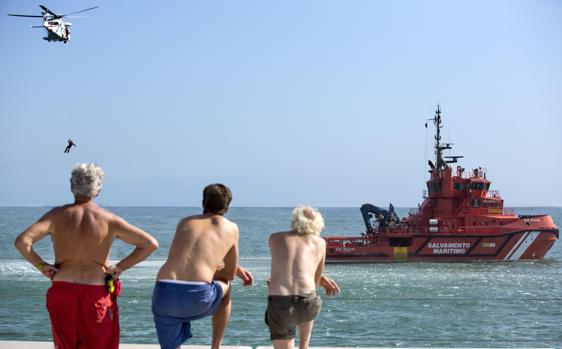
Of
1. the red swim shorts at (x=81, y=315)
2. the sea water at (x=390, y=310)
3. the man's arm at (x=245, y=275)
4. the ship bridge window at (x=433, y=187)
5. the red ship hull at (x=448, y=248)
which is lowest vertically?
the sea water at (x=390, y=310)

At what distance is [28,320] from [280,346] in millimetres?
12873

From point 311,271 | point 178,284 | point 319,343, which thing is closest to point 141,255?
point 178,284

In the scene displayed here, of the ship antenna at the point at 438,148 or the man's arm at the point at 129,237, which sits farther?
the ship antenna at the point at 438,148

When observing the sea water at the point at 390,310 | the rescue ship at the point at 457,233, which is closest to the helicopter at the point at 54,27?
the sea water at the point at 390,310

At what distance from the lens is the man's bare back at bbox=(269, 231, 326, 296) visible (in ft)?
15.9

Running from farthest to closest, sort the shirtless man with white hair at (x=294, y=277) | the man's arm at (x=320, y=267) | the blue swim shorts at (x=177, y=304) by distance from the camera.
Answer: the man's arm at (x=320, y=267), the shirtless man with white hair at (x=294, y=277), the blue swim shorts at (x=177, y=304)

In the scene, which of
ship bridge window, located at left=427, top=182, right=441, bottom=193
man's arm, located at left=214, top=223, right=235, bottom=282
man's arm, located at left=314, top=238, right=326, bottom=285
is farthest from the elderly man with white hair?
ship bridge window, located at left=427, top=182, right=441, bottom=193

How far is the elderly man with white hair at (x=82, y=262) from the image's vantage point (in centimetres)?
427

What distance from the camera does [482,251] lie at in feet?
109

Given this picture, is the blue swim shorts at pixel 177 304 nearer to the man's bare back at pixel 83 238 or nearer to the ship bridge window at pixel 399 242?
the man's bare back at pixel 83 238

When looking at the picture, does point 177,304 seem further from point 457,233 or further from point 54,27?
point 457,233

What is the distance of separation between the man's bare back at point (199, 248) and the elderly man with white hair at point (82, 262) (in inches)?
8.5

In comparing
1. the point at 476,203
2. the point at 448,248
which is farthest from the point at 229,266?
the point at 476,203

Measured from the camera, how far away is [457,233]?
1321 inches
